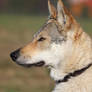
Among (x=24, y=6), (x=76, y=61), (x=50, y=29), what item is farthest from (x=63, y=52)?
(x=24, y=6)

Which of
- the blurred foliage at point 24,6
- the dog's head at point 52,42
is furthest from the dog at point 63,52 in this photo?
the blurred foliage at point 24,6

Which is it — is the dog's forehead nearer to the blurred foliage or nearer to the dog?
the dog

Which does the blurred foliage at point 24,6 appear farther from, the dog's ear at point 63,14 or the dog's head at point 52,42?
the dog's ear at point 63,14

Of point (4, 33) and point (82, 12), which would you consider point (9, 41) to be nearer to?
point (4, 33)

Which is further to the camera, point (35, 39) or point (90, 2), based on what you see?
point (90, 2)

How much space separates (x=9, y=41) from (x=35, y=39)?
15097mm

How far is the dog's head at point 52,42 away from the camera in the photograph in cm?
771

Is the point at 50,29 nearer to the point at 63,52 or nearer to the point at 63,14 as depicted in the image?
the point at 63,14

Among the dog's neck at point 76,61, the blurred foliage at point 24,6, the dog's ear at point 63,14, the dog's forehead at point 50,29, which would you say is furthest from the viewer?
the blurred foliage at point 24,6

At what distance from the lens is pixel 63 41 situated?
7809 mm

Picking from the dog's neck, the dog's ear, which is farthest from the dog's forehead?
the dog's neck

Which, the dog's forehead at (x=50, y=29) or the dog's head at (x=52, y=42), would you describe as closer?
the dog's head at (x=52, y=42)

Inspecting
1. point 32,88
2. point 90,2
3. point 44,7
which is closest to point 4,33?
point 32,88

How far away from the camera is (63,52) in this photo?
7711 mm
